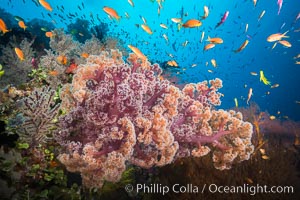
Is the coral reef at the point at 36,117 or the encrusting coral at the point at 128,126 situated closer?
the encrusting coral at the point at 128,126

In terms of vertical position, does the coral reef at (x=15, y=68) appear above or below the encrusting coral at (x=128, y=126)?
above

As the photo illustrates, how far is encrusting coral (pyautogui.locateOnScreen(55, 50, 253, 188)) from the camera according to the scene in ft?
11.4

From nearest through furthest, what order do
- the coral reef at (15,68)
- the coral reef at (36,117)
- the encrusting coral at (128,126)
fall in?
the encrusting coral at (128,126), the coral reef at (36,117), the coral reef at (15,68)

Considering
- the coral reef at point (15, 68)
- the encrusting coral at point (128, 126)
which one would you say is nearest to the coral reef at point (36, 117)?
the encrusting coral at point (128, 126)

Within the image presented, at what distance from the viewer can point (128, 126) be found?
3383 mm

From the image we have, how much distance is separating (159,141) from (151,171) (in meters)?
2.10

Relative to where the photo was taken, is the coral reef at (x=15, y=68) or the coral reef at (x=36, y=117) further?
the coral reef at (x=15, y=68)

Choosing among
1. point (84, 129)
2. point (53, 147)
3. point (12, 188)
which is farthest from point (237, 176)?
point (12, 188)

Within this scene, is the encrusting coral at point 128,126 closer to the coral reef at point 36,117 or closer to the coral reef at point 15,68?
the coral reef at point 36,117

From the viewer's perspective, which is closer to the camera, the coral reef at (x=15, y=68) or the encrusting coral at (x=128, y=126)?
the encrusting coral at (x=128, y=126)

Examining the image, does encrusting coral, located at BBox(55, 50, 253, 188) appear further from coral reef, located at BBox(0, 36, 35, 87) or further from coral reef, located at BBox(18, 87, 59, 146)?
coral reef, located at BBox(0, 36, 35, 87)

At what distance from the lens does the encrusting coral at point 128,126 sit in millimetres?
3461

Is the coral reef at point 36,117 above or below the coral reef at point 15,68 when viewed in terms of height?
below

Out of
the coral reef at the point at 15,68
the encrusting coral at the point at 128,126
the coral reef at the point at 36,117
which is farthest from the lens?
the coral reef at the point at 15,68
